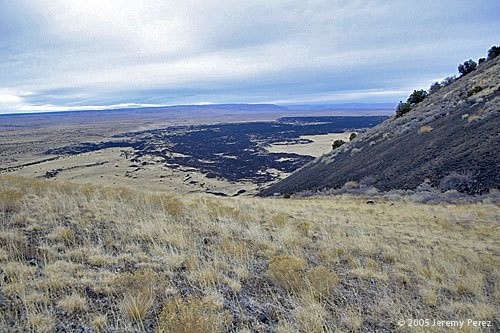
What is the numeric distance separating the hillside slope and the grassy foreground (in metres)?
7.34

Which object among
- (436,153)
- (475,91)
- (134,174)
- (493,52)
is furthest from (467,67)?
(134,174)

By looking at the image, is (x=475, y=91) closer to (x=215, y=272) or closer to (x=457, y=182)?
(x=457, y=182)

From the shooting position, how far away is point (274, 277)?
464 cm

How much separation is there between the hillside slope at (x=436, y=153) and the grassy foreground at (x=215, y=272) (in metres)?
7.34

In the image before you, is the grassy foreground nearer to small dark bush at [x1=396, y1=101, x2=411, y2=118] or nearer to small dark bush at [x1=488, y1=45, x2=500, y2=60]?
small dark bush at [x1=396, y1=101, x2=411, y2=118]

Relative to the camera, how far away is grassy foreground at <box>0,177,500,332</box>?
3.59m

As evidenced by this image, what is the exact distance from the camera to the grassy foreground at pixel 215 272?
11.8 ft

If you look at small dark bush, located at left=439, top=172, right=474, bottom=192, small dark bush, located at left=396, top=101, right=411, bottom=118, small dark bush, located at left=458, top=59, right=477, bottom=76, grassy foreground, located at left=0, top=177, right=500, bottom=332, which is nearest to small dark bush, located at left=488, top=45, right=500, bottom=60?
small dark bush, located at left=458, top=59, right=477, bottom=76

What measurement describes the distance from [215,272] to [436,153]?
16309 mm

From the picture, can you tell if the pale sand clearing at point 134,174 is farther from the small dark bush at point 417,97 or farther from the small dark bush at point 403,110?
the small dark bush at point 417,97

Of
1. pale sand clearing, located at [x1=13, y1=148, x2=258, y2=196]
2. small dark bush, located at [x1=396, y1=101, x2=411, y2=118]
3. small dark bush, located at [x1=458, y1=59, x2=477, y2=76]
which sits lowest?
pale sand clearing, located at [x1=13, y1=148, x2=258, y2=196]

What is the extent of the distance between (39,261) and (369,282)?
15.1 feet

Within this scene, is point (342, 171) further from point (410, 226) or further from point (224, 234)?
point (224, 234)

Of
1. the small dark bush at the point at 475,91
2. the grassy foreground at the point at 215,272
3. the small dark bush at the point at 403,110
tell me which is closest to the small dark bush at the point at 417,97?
the small dark bush at the point at 403,110
